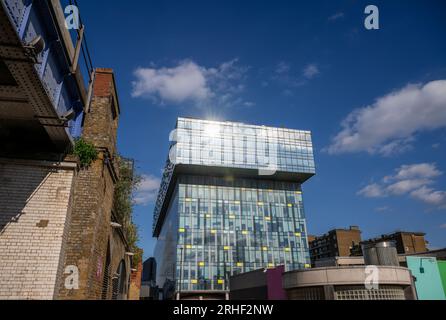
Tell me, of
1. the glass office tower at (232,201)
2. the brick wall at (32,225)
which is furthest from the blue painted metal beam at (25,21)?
the glass office tower at (232,201)

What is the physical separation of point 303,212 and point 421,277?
38945 mm

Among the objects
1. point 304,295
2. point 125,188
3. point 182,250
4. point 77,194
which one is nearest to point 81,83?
point 77,194

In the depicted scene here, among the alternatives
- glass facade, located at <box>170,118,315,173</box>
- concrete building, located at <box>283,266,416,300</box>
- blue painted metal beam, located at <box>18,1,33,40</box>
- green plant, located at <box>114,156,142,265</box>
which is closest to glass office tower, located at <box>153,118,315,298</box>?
glass facade, located at <box>170,118,315,173</box>

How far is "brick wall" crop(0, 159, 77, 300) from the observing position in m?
7.11

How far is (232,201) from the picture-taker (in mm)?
66375

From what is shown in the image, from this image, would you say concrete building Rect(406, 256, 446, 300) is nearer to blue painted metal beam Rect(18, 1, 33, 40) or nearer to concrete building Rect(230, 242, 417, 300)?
concrete building Rect(230, 242, 417, 300)

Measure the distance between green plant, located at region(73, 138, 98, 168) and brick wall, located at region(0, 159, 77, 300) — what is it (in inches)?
25.6

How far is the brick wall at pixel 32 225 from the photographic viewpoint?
280 inches

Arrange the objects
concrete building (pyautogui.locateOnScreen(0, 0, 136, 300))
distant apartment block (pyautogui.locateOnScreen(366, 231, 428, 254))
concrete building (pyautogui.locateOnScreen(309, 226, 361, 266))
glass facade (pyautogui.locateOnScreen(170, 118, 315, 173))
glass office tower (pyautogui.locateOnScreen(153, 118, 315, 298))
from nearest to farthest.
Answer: concrete building (pyautogui.locateOnScreen(0, 0, 136, 300)) < glass office tower (pyautogui.locateOnScreen(153, 118, 315, 298)) < glass facade (pyautogui.locateOnScreen(170, 118, 315, 173)) < distant apartment block (pyautogui.locateOnScreen(366, 231, 428, 254)) < concrete building (pyautogui.locateOnScreen(309, 226, 361, 266))

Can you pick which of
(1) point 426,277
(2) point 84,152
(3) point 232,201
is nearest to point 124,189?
(2) point 84,152

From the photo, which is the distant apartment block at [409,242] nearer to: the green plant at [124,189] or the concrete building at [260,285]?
the concrete building at [260,285]

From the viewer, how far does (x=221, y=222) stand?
6297 cm

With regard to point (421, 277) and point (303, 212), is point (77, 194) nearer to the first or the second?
point (421, 277)

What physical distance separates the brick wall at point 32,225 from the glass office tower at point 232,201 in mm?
52658
